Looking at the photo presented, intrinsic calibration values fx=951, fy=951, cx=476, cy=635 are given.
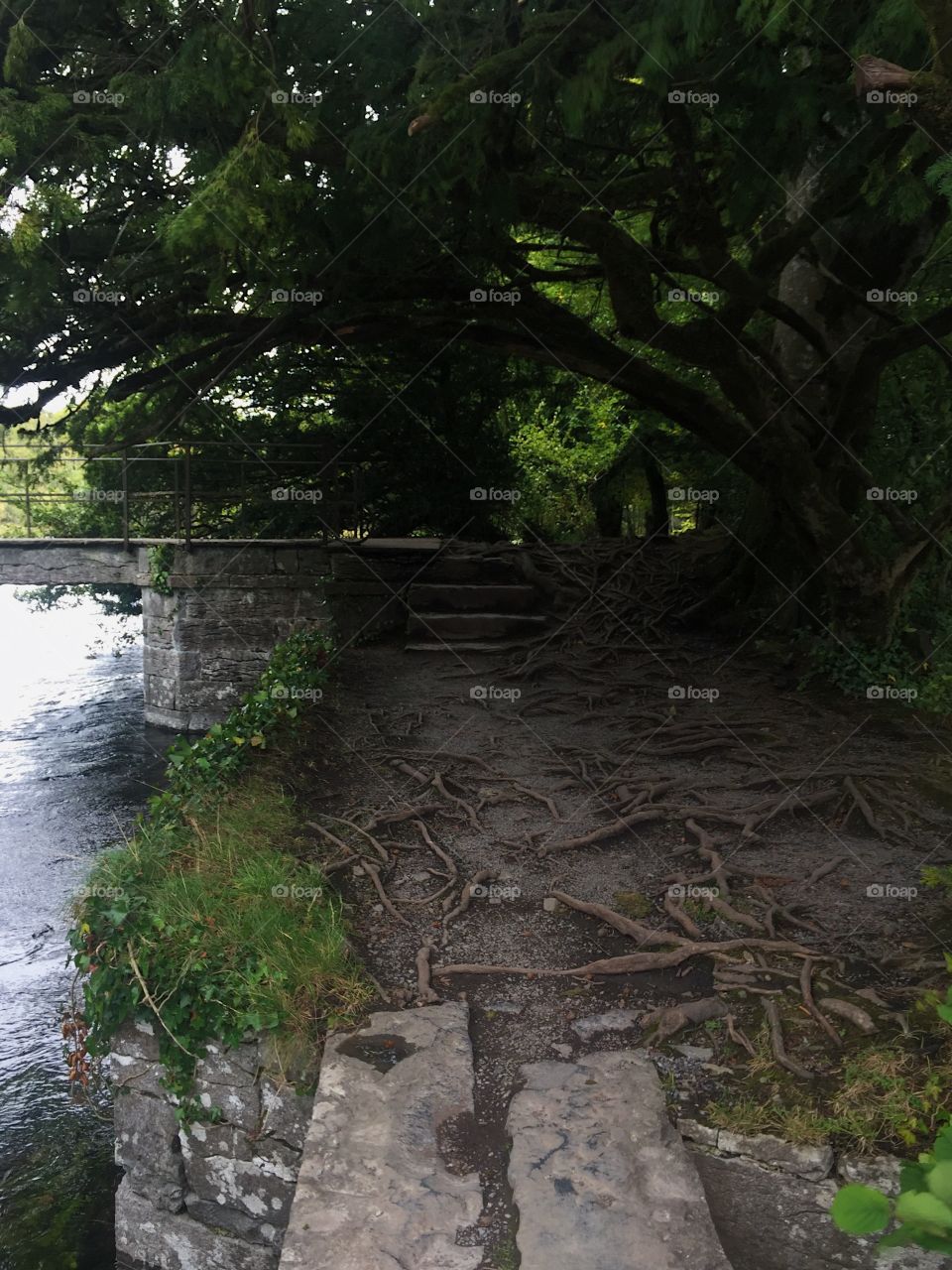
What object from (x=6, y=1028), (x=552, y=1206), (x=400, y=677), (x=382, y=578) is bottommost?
(x=6, y=1028)

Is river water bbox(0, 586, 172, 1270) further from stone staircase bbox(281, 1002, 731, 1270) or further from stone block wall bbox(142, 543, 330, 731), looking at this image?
stone staircase bbox(281, 1002, 731, 1270)

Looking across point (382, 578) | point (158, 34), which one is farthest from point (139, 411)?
point (382, 578)

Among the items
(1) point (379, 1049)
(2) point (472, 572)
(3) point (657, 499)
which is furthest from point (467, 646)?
(3) point (657, 499)

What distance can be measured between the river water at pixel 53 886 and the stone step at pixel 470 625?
4.06 meters

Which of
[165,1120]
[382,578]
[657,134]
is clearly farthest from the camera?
[382,578]

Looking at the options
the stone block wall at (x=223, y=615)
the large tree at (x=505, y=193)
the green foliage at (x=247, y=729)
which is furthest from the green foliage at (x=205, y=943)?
the stone block wall at (x=223, y=615)

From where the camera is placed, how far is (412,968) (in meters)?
4.68

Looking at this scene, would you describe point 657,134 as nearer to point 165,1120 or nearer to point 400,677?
point 400,677

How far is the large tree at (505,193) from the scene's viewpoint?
4992mm

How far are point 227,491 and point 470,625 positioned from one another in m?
5.57

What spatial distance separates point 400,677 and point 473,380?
7120 millimetres

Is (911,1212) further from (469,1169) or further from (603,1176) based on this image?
(469,1169)

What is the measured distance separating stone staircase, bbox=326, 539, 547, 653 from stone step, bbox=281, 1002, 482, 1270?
7082mm

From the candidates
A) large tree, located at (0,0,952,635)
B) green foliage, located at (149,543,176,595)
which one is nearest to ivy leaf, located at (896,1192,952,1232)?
large tree, located at (0,0,952,635)
